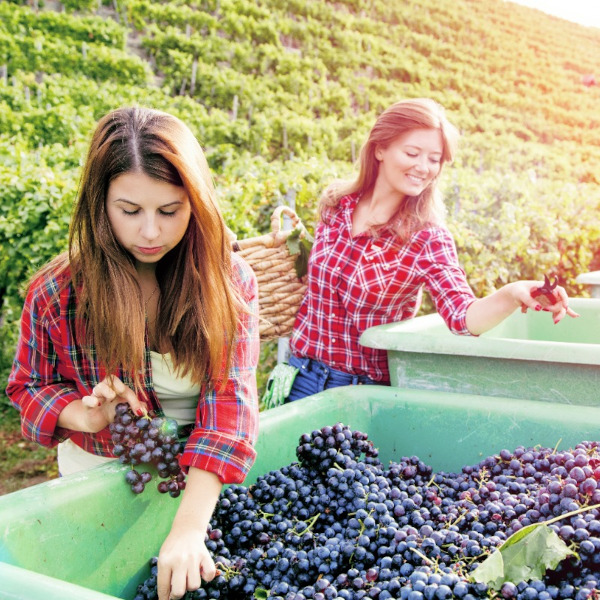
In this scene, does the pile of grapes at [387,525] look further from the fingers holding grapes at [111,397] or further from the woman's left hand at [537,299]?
the woman's left hand at [537,299]

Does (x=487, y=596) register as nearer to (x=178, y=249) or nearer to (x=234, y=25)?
(x=178, y=249)

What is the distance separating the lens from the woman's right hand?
133 centimetres

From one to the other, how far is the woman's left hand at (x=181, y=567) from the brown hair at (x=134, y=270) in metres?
0.39

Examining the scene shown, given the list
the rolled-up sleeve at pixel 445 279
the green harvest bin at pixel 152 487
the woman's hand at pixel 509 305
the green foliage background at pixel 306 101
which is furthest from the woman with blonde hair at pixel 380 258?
the green foliage background at pixel 306 101

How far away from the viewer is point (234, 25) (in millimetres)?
15344

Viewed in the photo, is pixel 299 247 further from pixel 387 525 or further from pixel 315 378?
pixel 387 525

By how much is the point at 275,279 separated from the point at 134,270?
1.16 metres

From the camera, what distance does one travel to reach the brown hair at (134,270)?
1.34m

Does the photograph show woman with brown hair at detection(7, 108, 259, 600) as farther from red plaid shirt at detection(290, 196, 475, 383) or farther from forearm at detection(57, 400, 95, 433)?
red plaid shirt at detection(290, 196, 475, 383)

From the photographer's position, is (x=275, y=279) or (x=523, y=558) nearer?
(x=523, y=558)

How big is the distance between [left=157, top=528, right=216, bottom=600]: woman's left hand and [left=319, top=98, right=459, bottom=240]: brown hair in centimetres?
146

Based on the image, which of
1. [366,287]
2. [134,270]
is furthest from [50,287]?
[366,287]

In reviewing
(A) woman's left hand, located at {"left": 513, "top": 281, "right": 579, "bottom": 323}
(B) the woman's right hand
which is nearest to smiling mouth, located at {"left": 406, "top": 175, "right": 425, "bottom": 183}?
(A) woman's left hand, located at {"left": 513, "top": 281, "right": 579, "bottom": 323}

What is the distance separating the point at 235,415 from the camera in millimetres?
1412
